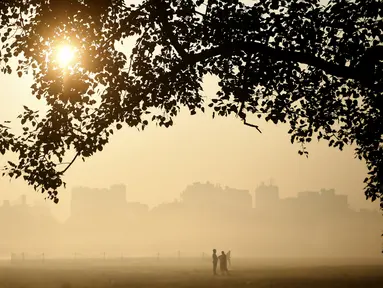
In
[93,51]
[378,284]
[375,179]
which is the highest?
[93,51]

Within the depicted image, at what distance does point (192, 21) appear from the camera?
1591 cm

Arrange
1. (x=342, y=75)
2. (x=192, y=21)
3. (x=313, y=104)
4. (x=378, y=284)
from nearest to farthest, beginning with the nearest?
(x=342, y=75)
(x=192, y=21)
(x=313, y=104)
(x=378, y=284)

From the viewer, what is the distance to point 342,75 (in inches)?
579

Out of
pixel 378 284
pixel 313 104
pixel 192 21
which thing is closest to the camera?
pixel 192 21

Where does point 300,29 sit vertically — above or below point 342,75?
above

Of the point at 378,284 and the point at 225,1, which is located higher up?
the point at 225,1

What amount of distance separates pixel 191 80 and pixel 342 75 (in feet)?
13.6

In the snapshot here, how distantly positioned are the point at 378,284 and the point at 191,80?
71.2ft

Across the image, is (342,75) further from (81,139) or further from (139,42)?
(81,139)

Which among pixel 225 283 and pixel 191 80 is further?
pixel 225 283

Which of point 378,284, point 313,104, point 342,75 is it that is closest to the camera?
point 342,75

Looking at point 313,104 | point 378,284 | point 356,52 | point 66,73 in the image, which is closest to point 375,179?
point 313,104

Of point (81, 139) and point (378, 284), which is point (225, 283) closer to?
point (378, 284)

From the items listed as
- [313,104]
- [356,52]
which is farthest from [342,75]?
[313,104]
